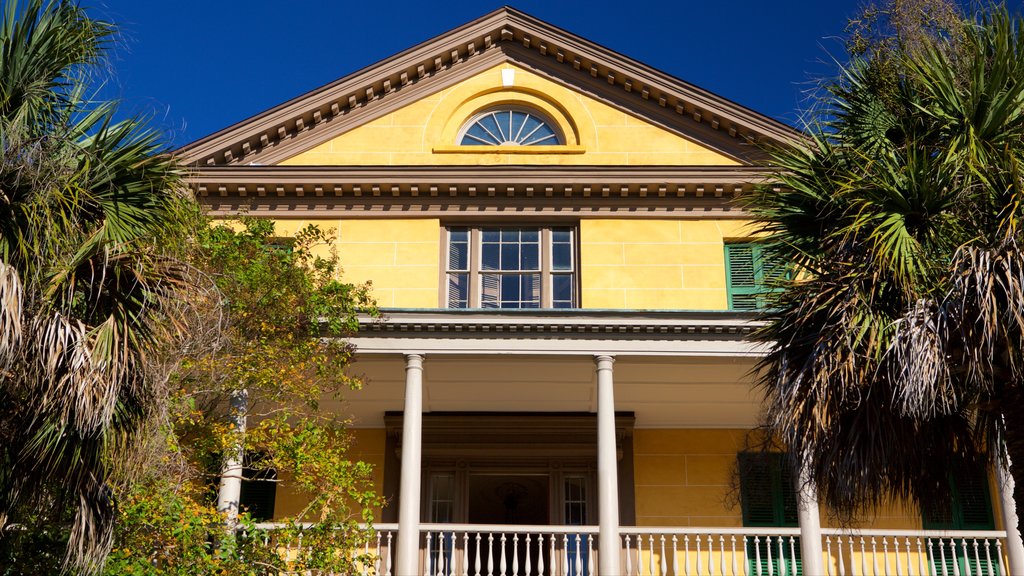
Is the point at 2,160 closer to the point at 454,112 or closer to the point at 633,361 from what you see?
the point at 633,361

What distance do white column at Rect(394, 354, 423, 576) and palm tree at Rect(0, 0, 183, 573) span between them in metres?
5.03

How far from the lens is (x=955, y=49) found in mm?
10414

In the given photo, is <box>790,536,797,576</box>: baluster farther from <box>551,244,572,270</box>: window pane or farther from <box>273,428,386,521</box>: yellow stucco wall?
<box>273,428,386,521</box>: yellow stucco wall

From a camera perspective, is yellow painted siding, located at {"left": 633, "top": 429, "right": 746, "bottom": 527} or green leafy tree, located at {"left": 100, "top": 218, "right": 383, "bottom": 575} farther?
yellow painted siding, located at {"left": 633, "top": 429, "right": 746, "bottom": 527}

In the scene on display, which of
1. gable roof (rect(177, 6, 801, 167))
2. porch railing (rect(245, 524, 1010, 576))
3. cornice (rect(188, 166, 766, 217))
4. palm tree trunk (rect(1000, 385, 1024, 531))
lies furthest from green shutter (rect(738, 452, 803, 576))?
palm tree trunk (rect(1000, 385, 1024, 531))

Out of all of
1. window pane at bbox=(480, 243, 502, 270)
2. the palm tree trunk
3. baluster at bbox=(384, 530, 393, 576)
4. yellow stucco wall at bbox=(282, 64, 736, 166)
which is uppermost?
yellow stucco wall at bbox=(282, 64, 736, 166)

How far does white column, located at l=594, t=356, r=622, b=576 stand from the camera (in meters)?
13.9

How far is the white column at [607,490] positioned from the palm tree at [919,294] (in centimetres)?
412

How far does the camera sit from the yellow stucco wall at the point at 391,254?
55.7ft

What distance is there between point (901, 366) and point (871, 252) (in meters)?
→ 1.16

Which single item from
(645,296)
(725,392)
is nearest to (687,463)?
(725,392)

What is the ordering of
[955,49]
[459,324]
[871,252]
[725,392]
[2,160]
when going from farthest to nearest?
[725,392], [459,324], [955,49], [871,252], [2,160]

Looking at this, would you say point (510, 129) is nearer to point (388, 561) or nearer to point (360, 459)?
point (360, 459)

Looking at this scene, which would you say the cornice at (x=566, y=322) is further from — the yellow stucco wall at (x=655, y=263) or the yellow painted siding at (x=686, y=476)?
the yellow painted siding at (x=686, y=476)
